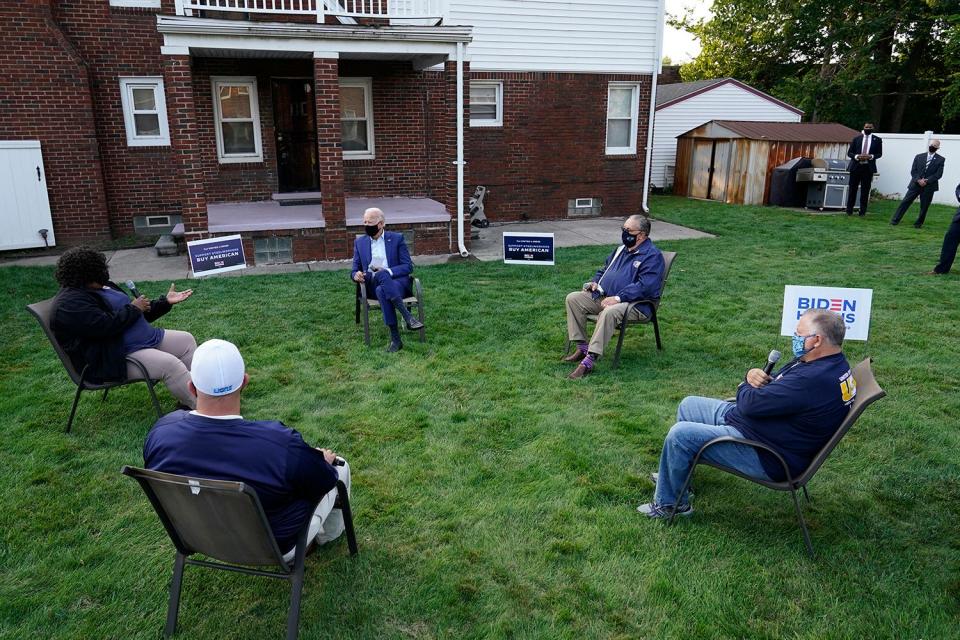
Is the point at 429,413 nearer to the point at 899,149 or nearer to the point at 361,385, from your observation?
the point at 361,385

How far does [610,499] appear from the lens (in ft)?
14.1

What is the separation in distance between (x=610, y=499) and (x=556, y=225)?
11.6 metres

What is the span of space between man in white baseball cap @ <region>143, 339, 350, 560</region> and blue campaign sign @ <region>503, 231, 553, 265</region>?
25.0 ft

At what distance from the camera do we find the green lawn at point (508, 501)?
3324 millimetres

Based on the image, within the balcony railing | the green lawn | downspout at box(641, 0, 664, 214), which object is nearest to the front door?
the balcony railing

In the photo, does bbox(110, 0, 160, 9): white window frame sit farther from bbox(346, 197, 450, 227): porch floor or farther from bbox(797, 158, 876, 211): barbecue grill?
bbox(797, 158, 876, 211): barbecue grill

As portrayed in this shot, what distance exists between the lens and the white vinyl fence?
18.6 meters

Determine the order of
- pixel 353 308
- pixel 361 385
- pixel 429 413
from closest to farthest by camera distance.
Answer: pixel 429 413 < pixel 361 385 < pixel 353 308

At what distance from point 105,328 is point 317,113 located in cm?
678

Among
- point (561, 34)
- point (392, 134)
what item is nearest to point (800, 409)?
point (392, 134)

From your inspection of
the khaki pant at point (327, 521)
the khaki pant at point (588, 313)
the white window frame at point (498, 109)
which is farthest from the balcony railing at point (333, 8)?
the khaki pant at point (327, 521)

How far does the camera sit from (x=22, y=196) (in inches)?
470

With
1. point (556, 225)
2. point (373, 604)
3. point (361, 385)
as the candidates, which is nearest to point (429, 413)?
point (361, 385)

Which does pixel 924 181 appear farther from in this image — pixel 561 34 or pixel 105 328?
pixel 105 328
